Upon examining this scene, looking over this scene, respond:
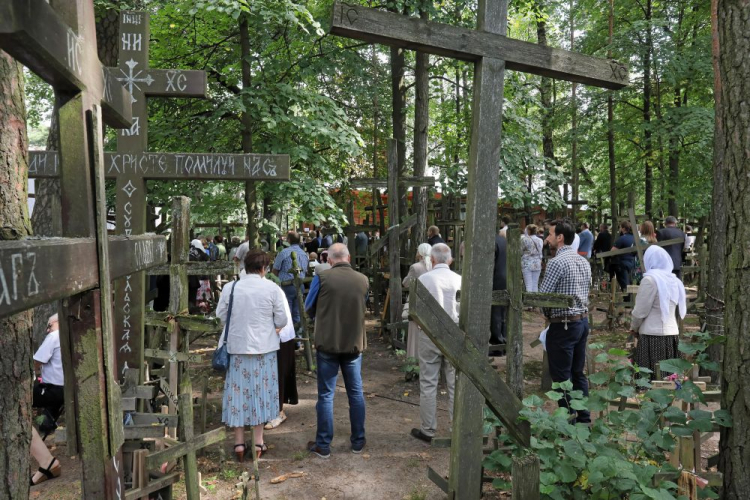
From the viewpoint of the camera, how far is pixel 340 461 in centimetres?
531

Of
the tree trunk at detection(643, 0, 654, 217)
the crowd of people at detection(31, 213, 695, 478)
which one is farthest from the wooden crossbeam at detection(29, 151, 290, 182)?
the tree trunk at detection(643, 0, 654, 217)


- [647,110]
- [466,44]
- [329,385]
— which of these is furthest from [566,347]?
[647,110]

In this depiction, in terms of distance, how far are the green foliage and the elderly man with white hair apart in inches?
83.1

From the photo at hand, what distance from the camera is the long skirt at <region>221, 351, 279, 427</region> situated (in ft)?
16.8

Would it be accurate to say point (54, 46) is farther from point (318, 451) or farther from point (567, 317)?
point (567, 317)

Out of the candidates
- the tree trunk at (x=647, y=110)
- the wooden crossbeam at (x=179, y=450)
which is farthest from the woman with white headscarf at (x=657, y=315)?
the tree trunk at (x=647, y=110)

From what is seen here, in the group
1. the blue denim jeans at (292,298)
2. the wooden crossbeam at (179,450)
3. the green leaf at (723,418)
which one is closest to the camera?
the green leaf at (723,418)

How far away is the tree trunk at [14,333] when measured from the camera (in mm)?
2232

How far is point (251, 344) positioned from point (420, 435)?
2013 millimetres

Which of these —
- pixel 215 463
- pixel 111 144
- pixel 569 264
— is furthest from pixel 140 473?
pixel 111 144

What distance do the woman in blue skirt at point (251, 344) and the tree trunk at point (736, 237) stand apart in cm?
355

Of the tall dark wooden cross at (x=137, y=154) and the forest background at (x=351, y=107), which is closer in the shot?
the tall dark wooden cross at (x=137, y=154)

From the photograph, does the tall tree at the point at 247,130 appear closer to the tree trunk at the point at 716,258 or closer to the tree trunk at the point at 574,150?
the tree trunk at the point at 716,258

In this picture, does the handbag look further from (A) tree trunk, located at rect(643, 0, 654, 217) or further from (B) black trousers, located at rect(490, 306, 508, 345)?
(A) tree trunk, located at rect(643, 0, 654, 217)
